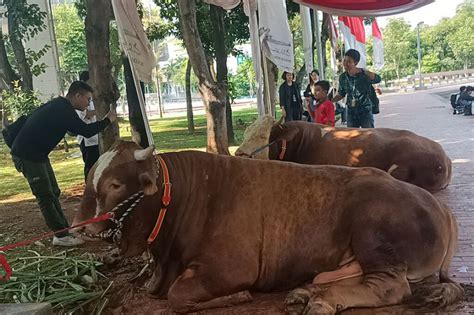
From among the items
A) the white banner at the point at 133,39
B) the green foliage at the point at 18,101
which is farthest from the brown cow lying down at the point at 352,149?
the green foliage at the point at 18,101

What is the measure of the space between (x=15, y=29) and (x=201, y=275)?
12309 millimetres

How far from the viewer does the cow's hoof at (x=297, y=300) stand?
11.5 ft

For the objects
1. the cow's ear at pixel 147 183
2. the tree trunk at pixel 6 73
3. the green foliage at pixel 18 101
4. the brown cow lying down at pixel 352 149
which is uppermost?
the tree trunk at pixel 6 73

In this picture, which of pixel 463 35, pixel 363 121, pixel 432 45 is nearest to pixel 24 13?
pixel 363 121

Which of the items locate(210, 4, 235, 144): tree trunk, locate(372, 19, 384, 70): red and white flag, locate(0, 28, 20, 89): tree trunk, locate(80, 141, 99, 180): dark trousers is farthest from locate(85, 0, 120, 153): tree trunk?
locate(372, 19, 384, 70): red and white flag

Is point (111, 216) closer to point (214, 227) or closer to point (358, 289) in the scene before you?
point (214, 227)

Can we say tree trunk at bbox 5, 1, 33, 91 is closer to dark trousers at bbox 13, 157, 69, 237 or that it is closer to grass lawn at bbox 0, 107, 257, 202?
grass lawn at bbox 0, 107, 257, 202

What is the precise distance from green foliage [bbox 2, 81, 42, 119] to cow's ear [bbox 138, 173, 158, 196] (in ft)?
42.5

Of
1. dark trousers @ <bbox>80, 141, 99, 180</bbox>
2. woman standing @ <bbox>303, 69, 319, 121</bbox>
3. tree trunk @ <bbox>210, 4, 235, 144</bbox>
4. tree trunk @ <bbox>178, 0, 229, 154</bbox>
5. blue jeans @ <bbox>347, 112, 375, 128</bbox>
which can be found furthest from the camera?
tree trunk @ <bbox>210, 4, 235, 144</bbox>

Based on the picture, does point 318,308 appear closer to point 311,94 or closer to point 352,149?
point 352,149

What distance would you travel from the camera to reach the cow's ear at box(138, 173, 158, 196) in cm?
360

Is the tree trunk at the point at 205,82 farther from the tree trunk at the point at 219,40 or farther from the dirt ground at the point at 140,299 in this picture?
the tree trunk at the point at 219,40

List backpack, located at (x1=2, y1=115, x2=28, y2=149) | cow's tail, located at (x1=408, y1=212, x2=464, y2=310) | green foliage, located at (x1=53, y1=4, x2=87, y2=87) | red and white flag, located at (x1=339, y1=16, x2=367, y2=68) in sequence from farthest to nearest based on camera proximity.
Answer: green foliage, located at (x1=53, y1=4, x2=87, y2=87) < red and white flag, located at (x1=339, y1=16, x2=367, y2=68) < backpack, located at (x1=2, y1=115, x2=28, y2=149) < cow's tail, located at (x1=408, y1=212, x2=464, y2=310)

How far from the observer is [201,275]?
364 centimetres
